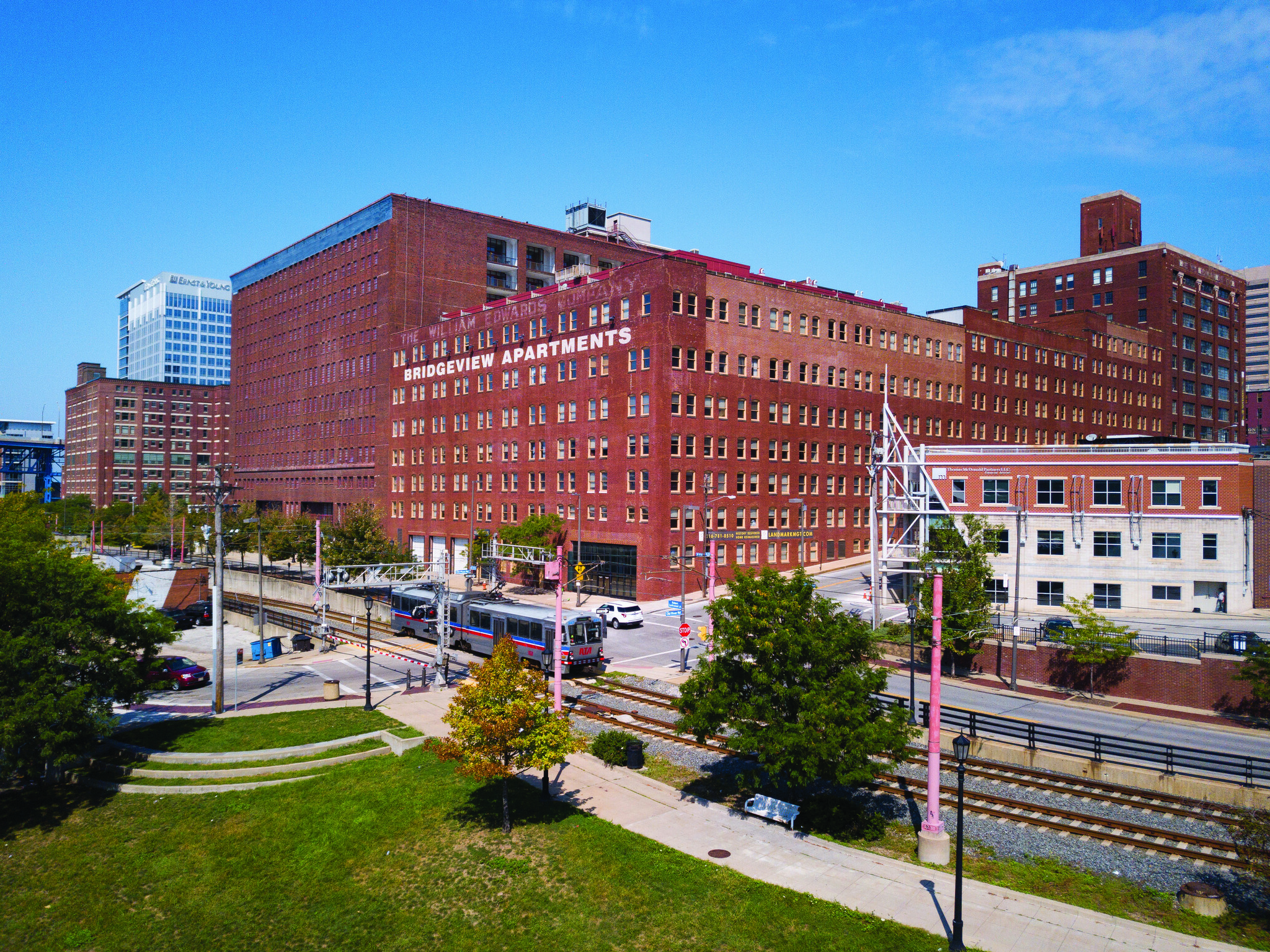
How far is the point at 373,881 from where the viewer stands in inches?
→ 851

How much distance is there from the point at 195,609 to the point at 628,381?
39.3m

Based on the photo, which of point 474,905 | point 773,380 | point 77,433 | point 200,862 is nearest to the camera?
point 474,905

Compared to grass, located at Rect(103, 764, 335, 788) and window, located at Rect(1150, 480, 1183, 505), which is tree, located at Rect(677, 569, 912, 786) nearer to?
grass, located at Rect(103, 764, 335, 788)

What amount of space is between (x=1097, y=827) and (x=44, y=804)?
33.4 meters

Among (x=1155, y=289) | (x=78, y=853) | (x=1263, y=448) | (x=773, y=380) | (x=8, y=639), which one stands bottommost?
(x=78, y=853)

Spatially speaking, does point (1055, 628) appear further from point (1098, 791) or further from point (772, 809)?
point (772, 809)

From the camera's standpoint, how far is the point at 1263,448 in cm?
8356

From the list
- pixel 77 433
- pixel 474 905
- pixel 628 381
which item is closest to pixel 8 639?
pixel 474 905

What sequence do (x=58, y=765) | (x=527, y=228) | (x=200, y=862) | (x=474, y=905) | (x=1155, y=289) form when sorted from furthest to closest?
(x=1155, y=289) < (x=527, y=228) < (x=58, y=765) < (x=200, y=862) < (x=474, y=905)

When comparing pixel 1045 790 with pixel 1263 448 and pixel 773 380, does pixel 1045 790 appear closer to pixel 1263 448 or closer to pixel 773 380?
pixel 773 380

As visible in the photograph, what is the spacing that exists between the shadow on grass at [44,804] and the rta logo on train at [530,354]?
4873 cm

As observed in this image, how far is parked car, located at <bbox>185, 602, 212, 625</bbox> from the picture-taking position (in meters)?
65.4

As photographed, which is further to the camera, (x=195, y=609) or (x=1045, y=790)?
(x=195, y=609)

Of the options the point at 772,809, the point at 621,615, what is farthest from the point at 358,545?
the point at 772,809
